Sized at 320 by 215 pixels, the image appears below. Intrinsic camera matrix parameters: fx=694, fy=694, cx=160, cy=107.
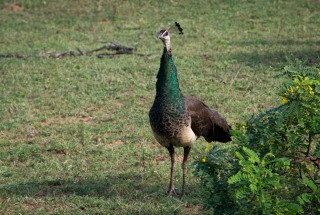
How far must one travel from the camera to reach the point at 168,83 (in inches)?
240

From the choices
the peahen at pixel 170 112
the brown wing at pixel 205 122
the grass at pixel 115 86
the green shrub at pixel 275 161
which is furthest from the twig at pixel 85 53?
the green shrub at pixel 275 161

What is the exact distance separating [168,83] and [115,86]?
418 centimetres

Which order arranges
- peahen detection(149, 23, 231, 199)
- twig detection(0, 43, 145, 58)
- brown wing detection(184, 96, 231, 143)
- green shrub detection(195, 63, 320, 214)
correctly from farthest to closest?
twig detection(0, 43, 145, 58) < brown wing detection(184, 96, 231, 143) < peahen detection(149, 23, 231, 199) < green shrub detection(195, 63, 320, 214)

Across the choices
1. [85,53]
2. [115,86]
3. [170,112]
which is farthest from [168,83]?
[85,53]

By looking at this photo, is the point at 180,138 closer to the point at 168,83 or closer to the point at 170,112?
the point at 170,112

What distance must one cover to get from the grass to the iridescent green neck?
2.93ft

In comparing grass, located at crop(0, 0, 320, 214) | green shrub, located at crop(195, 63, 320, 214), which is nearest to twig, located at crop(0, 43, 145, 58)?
grass, located at crop(0, 0, 320, 214)

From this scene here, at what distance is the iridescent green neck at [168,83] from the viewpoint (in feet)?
20.0

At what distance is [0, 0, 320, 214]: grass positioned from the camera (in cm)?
646

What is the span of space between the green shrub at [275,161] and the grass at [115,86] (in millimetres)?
436

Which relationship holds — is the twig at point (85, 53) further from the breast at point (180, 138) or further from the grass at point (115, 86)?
the breast at point (180, 138)

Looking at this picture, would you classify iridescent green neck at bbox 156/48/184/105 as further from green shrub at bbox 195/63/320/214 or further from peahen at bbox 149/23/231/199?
green shrub at bbox 195/63/320/214

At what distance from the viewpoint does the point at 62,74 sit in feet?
36.1

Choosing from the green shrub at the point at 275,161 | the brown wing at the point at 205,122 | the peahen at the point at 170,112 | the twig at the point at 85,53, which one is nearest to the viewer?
the green shrub at the point at 275,161
